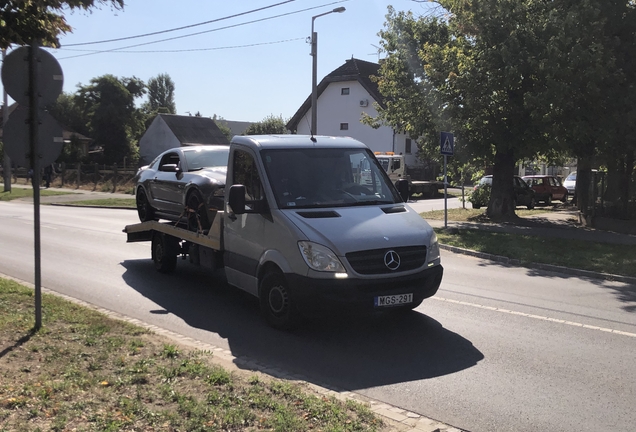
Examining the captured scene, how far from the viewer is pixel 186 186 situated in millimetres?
9719

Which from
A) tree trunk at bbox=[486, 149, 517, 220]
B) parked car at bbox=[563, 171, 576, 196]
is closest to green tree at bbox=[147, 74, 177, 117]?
parked car at bbox=[563, 171, 576, 196]

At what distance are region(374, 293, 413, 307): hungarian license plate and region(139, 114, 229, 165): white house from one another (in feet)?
184

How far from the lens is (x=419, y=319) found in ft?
25.9

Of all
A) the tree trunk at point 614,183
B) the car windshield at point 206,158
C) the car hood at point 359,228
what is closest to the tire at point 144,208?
the car windshield at point 206,158

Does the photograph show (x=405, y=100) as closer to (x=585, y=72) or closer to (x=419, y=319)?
(x=585, y=72)

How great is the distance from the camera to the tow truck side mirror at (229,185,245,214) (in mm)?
7375

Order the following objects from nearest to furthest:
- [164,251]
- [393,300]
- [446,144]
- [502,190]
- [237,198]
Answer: [393,300] < [237,198] < [164,251] < [446,144] < [502,190]

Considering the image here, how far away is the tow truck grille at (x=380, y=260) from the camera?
6688 millimetres

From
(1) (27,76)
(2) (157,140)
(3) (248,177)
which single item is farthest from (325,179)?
(2) (157,140)

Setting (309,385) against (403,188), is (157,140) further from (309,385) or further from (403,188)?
(309,385)

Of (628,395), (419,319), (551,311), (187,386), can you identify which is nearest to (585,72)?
(551,311)

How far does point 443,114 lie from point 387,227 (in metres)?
13.3

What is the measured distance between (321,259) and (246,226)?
144cm

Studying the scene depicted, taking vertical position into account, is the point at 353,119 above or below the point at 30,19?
above
